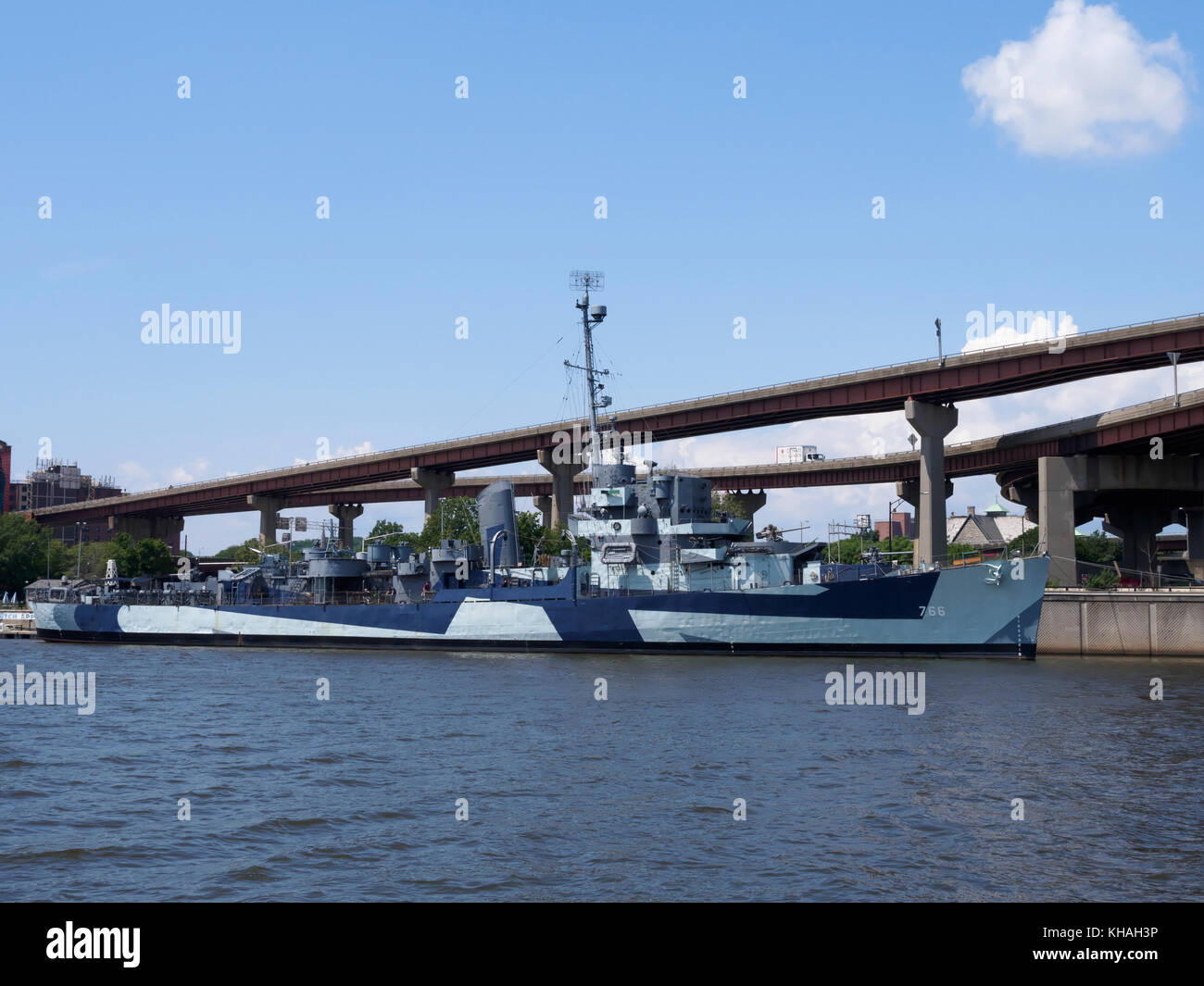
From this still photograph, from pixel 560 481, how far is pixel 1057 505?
1713 inches

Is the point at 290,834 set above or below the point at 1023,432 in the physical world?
below

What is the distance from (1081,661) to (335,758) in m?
37.9

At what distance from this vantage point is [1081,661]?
47844 millimetres

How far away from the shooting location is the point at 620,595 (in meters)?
48.6

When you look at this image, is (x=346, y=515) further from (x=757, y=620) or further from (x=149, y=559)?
(x=757, y=620)

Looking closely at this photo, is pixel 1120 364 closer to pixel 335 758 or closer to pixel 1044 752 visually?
pixel 1044 752

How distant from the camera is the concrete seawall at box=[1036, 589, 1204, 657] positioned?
49000 millimetres

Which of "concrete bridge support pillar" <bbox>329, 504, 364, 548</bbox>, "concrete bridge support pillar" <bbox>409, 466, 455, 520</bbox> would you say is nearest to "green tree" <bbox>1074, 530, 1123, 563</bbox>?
"concrete bridge support pillar" <bbox>409, 466, 455, 520</bbox>

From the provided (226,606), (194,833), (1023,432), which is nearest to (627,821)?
(194,833)

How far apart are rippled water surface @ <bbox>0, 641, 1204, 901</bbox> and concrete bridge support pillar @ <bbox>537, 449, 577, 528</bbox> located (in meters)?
56.1

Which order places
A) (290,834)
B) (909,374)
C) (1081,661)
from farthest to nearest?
(909,374), (1081,661), (290,834)

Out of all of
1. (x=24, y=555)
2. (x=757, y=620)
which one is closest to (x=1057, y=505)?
(x=757, y=620)
